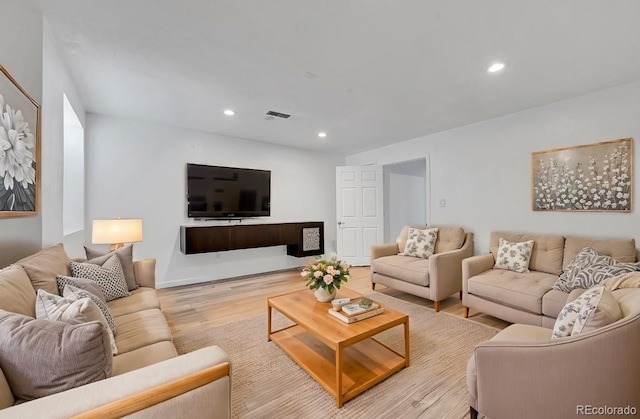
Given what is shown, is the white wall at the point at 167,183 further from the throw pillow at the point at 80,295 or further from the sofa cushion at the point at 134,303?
the throw pillow at the point at 80,295

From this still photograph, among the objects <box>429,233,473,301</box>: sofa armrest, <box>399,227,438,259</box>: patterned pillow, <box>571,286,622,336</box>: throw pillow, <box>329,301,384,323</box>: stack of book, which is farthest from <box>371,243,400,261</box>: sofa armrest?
<box>571,286,622,336</box>: throw pillow

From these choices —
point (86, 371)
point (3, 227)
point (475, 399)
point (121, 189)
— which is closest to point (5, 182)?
point (3, 227)

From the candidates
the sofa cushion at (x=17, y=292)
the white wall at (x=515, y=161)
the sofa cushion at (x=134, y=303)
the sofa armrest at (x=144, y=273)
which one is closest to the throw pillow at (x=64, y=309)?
the sofa cushion at (x=17, y=292)

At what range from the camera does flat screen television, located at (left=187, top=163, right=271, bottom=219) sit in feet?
12.9

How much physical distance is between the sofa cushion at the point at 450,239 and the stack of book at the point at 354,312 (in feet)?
6.43

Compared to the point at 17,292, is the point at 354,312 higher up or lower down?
lower down

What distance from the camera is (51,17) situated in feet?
5.48

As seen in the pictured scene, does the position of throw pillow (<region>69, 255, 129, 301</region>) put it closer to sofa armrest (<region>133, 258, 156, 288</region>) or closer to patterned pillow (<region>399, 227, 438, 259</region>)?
sofa armrest (<region>133, 258, 156, 288</region>)

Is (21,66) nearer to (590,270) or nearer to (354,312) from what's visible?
(354,312)

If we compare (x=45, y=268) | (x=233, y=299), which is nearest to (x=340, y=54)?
(x=45, y=268)

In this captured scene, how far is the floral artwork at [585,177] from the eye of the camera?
2.54 metres

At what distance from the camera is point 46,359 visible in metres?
0.83

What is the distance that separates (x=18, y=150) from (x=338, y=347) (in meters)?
2.15

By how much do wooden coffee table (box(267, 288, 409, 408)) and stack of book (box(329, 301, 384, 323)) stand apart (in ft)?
0.10
